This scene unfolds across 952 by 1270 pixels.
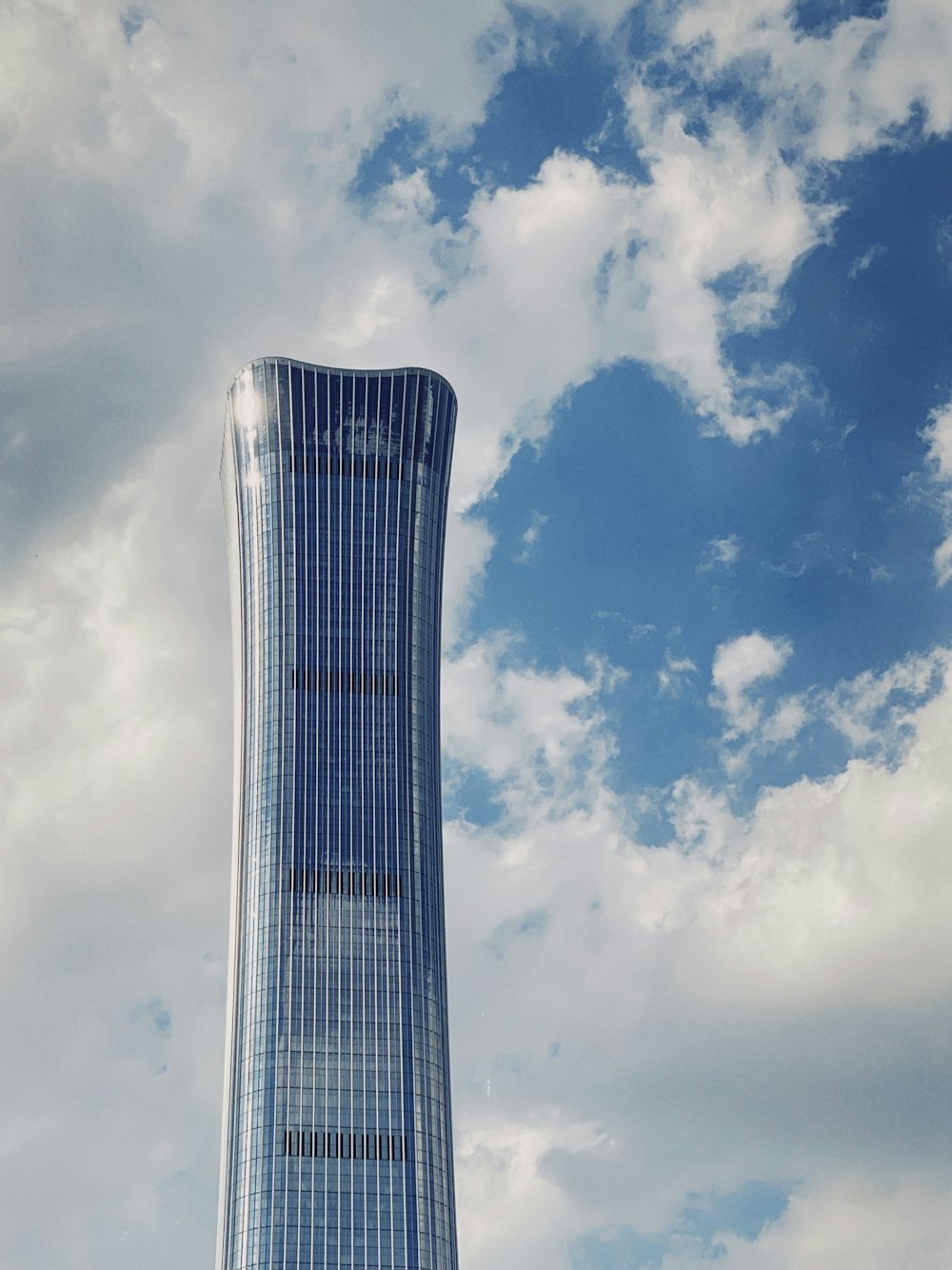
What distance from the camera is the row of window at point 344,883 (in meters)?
160

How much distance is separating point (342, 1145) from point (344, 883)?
2492 centimetres

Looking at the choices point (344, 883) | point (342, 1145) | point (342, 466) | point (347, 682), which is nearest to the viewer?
point (342, 1145)

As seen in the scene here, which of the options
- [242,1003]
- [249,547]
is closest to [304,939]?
[242,1003]

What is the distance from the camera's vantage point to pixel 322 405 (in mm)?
179875

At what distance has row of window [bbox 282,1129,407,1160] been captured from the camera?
148 m

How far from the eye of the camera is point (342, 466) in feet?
582

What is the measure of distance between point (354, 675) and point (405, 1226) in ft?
177

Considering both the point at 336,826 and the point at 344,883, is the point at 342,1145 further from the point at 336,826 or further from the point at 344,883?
the point at 336,826

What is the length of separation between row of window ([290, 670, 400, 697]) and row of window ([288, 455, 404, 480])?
73.4 feet

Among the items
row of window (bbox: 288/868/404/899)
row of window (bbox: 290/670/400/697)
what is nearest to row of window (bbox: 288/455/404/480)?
row of window (bbox: 290/670/400/697)

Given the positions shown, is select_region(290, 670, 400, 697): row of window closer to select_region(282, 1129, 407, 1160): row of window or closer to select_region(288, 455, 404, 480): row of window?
select_region(288, 455, 404, 480): row of window

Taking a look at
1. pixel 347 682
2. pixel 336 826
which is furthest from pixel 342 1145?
pixel 347 682

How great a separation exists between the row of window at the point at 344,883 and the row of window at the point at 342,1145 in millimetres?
22776

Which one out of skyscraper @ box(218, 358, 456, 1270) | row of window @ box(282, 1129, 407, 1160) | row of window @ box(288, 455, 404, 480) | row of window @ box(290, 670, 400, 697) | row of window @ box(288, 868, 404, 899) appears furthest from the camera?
row of window @ box(288, 455, 404, 480)
